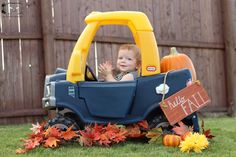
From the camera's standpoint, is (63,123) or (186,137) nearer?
(186,137)

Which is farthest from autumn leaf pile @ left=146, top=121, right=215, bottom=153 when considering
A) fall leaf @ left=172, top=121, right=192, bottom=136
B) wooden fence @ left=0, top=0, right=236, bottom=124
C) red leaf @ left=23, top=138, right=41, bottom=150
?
wooden fence @ left=0, top=0, right=236, bottom=124

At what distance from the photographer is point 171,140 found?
2.74 m

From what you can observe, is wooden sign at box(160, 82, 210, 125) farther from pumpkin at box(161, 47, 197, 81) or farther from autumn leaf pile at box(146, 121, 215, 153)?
pumpkin at box(161, 47, 197, 81)

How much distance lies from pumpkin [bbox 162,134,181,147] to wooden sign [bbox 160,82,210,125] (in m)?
0.11

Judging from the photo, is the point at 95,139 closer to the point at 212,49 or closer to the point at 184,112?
the point at 184,112

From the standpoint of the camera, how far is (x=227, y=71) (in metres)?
6.52

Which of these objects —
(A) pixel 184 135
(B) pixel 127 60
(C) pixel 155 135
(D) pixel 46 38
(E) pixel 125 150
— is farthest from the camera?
(D) pixel 46 38

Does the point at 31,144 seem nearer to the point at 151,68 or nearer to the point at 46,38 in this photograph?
the point at 151,68

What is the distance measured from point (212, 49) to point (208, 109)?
0.79 meters

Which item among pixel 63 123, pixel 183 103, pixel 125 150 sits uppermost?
pixel 183 103

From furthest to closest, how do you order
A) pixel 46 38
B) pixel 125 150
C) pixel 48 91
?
pixel 46 38, pixel 48 91, pixel 125 150

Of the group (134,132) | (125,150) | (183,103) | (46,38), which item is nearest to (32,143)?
(125,150)

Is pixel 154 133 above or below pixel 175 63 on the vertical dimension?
below

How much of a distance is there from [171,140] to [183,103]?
0.85ft
